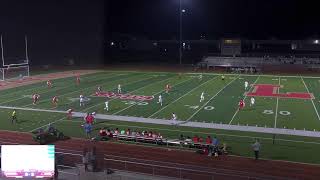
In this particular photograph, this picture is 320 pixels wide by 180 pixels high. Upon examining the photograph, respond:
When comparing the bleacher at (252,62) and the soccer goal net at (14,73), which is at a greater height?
the bleacher at (252,62)

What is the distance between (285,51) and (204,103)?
195ft

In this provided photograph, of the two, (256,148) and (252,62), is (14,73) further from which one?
(256,148)

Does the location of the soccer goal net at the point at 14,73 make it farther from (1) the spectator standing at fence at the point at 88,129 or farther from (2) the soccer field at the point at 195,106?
(1) the spectator standing at fence at the point at 88,129

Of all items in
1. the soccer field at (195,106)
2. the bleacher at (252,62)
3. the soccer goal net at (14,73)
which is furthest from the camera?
the bleacher at (252,62)

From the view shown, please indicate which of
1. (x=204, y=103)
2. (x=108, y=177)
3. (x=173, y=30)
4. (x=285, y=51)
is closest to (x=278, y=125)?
(x=204, y=103)

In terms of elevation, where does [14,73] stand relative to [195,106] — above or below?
above

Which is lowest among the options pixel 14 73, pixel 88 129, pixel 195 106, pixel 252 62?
pixel 195 106

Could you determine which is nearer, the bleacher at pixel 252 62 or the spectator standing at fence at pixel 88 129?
the spectator standing at fence at pixel 88 129

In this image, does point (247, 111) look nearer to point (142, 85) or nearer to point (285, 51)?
point (142, 85)

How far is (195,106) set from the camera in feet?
101

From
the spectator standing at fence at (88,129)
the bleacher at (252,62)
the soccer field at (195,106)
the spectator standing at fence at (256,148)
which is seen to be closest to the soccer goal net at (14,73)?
the soccer field at (195,106)

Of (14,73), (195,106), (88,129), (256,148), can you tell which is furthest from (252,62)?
(256,148)

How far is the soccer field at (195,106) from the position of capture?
21.9m

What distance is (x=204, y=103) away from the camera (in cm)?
3212
